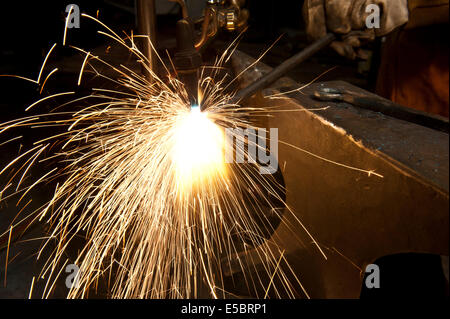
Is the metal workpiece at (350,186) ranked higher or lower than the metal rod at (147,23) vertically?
lower

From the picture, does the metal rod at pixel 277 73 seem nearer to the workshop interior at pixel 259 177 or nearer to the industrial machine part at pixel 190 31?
the workshop interior at pixel 259 177

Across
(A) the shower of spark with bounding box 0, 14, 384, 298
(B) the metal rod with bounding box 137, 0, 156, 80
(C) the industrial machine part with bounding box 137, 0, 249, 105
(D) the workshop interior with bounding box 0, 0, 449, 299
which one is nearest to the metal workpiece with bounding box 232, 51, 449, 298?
(D) the workshop interior with bounding box 0, 0, 449, 299

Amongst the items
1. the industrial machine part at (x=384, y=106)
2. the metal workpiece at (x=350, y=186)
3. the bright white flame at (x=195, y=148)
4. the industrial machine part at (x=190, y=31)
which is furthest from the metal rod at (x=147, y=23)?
the industrial machine part at (x=384, y=106)

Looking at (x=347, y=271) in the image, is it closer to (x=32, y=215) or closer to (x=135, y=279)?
(x=135, y=279)

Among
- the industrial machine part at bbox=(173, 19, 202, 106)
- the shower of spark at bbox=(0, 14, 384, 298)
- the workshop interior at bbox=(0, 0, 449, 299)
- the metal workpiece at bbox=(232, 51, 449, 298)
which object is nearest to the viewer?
the metal workpiece at bbox=(232, 51, 449, 298)

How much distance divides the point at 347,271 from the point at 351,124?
2.04 feet

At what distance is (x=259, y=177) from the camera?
2.69 m

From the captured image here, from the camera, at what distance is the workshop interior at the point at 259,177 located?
142 cm

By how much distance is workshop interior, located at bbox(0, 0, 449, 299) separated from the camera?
4.65ft

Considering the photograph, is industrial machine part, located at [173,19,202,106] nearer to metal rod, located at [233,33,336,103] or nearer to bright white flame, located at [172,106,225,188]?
metal rod, located at [233,33,336,103]

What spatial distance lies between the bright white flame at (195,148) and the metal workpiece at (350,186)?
0.97 ft

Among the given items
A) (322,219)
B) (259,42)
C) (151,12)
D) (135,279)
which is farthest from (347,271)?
(259,42)

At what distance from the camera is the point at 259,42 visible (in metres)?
7.82
